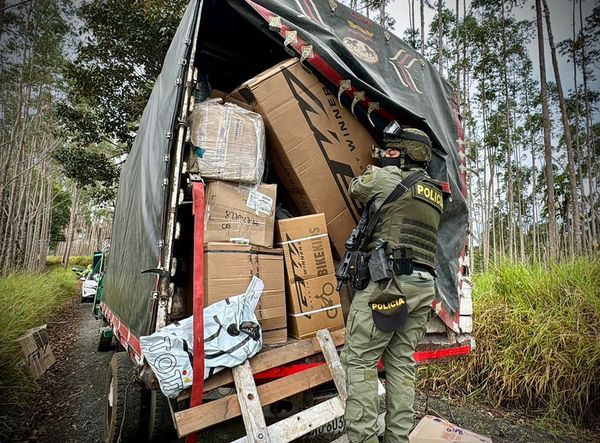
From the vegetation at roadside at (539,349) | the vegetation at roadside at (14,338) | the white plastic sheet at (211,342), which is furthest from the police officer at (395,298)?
the vegetation at roadside at (14,338)

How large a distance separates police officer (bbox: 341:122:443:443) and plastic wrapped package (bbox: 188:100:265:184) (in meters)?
0.69

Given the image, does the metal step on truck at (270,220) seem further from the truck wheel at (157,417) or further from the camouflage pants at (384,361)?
the camouflage pants at (384,361)

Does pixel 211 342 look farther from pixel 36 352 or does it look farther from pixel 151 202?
pixel 36 352

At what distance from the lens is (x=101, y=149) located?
18.5 meters

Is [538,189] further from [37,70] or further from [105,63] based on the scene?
[37,70]

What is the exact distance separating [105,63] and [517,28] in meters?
17.5

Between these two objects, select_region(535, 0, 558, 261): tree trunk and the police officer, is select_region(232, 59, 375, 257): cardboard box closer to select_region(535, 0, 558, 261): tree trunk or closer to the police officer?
the police officer

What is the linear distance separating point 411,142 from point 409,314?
41.6 inches

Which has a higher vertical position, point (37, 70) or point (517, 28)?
point (517, 28)

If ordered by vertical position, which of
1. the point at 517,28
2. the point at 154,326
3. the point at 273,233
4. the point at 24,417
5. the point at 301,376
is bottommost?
the point at 24,417

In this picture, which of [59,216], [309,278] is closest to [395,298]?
[309,278]

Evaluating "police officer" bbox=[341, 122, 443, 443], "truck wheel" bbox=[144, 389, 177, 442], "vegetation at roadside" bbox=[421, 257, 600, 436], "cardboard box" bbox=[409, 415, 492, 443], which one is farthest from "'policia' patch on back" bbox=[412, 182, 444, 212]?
"vegetation at roadside" bbox=[421, 257, 600, 436]

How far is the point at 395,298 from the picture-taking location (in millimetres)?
1900

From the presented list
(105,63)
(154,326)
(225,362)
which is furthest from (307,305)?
(105,63)
